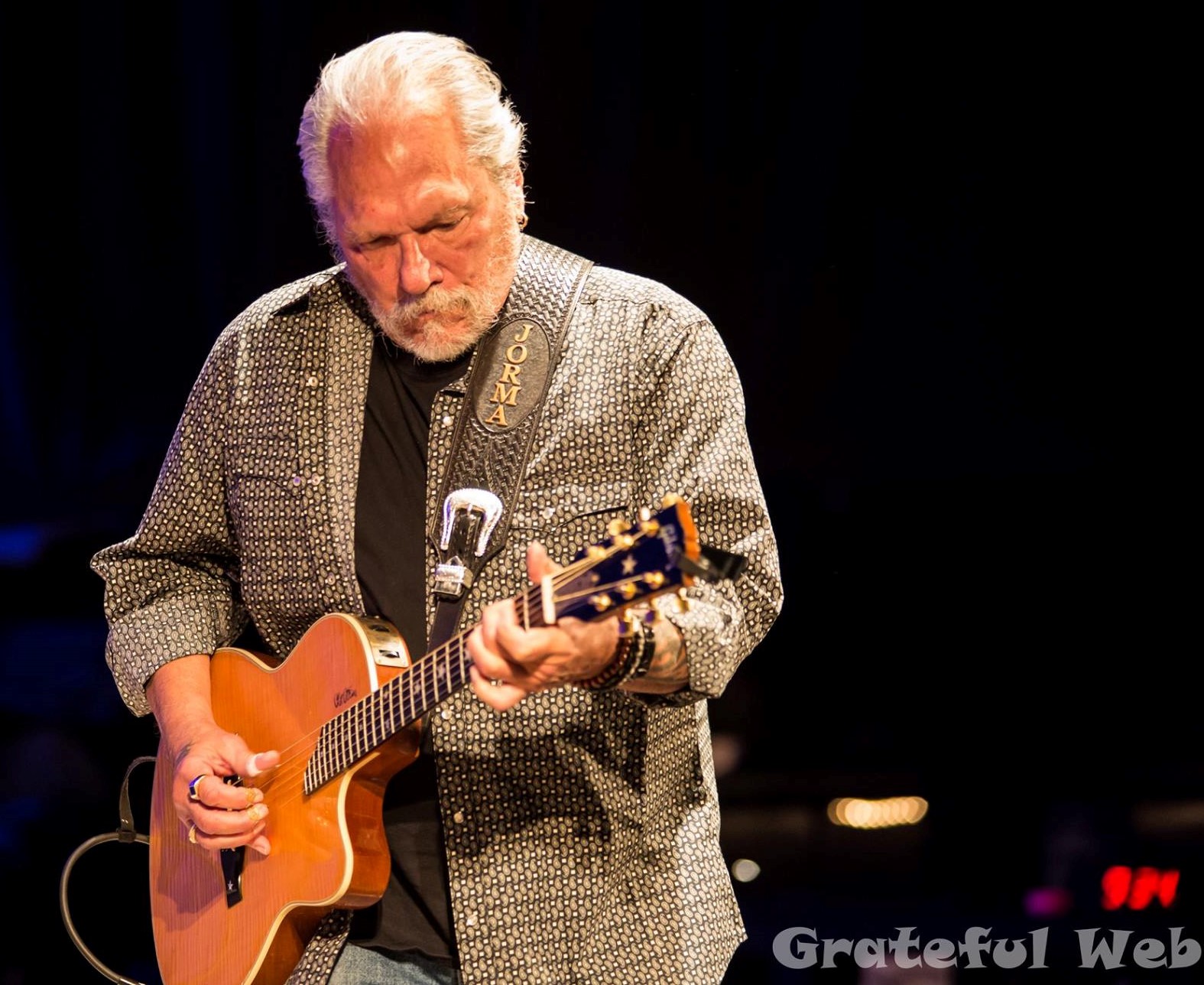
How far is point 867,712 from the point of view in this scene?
345 cm

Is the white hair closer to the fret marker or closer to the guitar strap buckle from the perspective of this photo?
the guitar strap buckle

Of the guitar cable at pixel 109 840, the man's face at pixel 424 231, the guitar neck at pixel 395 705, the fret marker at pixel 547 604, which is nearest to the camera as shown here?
the fret marker at pixel 547 604

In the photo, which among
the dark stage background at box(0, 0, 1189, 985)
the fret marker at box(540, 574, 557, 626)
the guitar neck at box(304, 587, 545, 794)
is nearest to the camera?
the fret marker at box(540, 574, 557, 626)

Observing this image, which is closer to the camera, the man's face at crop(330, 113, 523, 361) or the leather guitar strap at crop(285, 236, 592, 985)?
the leather guitar strap at crop(285, 236, 592, 985)

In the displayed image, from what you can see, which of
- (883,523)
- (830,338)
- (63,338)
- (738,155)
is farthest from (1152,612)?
(63,338)

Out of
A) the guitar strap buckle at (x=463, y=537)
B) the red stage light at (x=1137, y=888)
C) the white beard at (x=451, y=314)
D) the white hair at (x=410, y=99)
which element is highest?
the white hair at (x=410, y=99)

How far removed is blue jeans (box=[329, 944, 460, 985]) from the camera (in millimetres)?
2041

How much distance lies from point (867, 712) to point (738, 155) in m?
1.49

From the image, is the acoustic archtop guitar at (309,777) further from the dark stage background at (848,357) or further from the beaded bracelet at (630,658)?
the dark stage background at (848,357)

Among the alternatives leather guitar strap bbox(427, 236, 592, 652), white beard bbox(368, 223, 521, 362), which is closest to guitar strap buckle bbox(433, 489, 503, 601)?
leather guitar strap bbox(427, 236, 592, 652)

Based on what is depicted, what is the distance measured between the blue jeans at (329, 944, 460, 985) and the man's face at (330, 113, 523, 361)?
0.98 metres

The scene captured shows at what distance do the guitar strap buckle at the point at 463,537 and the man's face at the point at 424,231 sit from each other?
1.00ft

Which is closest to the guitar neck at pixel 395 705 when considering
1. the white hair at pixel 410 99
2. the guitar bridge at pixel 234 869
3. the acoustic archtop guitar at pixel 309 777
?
the acoustic archtop guitar at pixel 309 777

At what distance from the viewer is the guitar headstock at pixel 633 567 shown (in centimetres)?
143
